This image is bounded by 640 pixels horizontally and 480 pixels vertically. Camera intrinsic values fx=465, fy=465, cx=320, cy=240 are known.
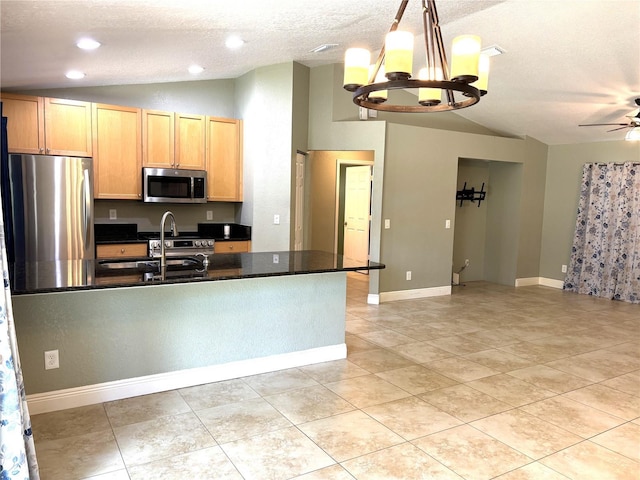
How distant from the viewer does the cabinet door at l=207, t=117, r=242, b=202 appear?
595 cm

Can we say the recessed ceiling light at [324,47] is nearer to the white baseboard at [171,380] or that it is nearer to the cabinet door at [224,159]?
the cabinet door at [224,159]

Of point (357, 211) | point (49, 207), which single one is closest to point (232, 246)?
point (49, 207)

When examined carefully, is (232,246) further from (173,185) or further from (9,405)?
(9,405)

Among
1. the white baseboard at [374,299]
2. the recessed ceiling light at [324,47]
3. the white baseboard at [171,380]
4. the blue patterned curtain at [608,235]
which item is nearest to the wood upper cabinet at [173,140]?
the recessed ceiling light at [324,47]

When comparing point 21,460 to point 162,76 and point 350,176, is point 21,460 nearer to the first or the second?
point 162,76

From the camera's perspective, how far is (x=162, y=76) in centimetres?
549

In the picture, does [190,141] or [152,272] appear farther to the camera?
[190,141]

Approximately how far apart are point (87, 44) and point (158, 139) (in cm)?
192

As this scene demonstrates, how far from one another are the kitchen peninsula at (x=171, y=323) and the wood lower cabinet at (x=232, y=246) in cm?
200

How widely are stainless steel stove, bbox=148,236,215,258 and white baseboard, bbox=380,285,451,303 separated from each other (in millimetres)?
2388

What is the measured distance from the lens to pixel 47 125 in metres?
4.97

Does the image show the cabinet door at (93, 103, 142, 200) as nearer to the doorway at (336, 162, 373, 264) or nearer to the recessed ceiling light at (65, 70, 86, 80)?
the recessed ceiling light at (65, 70, 86, 80)

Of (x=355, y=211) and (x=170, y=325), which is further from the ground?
(x=355, y=211)

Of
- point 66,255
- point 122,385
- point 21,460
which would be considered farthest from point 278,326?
point 66,255
